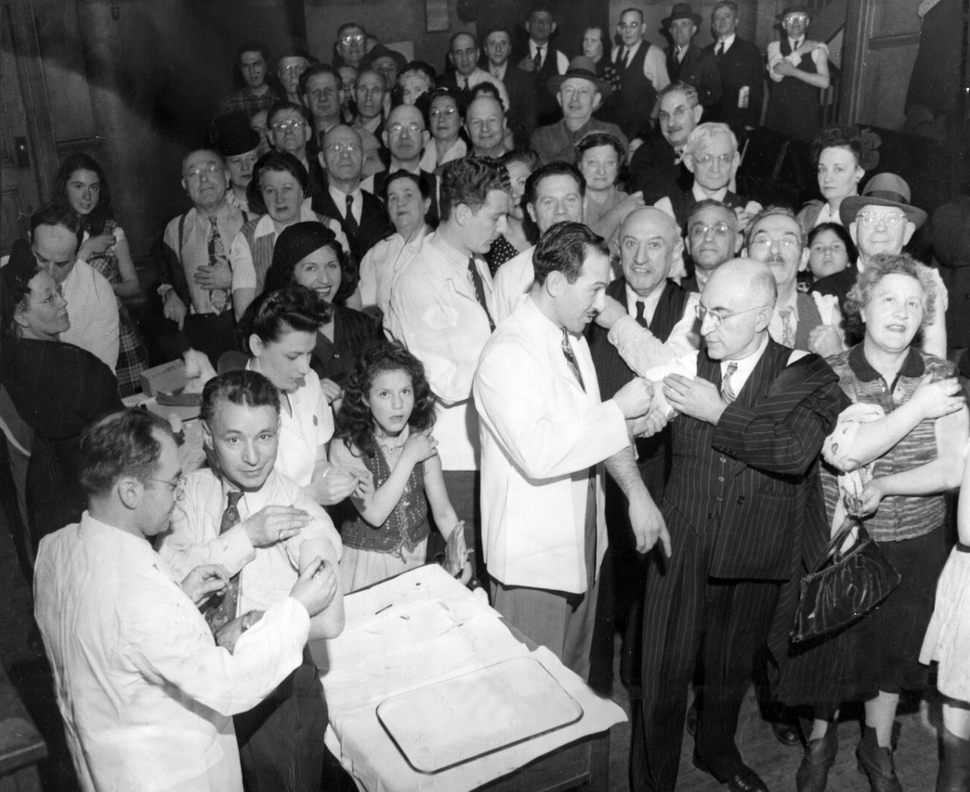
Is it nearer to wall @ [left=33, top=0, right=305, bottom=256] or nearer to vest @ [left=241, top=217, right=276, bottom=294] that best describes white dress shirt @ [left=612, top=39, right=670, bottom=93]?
wall @ [left=33, top=0, right=305, bottom=256]

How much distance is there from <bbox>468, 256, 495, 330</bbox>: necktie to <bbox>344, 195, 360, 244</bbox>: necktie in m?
0.96

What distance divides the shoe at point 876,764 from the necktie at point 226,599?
2.01m

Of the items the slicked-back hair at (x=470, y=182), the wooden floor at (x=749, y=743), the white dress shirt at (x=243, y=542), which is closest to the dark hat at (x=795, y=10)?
the slicked-back hair at (x=470, y=182)

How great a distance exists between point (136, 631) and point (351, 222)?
259cm

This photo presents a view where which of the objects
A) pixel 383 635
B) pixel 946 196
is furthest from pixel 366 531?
pixel 946 196

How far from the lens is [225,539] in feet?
6.96

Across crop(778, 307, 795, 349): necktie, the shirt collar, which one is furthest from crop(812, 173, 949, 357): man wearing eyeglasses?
the shirt collar

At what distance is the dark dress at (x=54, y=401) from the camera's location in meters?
2.74

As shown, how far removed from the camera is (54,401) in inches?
108

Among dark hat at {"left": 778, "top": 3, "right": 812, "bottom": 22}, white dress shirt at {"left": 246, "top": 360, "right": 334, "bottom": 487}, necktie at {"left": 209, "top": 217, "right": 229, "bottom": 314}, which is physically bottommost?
white dress shirt at {"left": 246, "top": 360, "right": 334, "bottom": 487}

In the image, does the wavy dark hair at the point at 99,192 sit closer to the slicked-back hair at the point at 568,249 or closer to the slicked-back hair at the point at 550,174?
the slicked-back hair at the point at 550,174

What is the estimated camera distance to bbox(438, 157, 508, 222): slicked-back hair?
116 inches

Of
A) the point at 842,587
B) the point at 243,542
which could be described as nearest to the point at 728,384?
the point at 842,587

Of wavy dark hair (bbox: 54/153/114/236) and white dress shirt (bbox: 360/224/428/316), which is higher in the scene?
wavy dark hair (bbox: 54/153/114/236)
